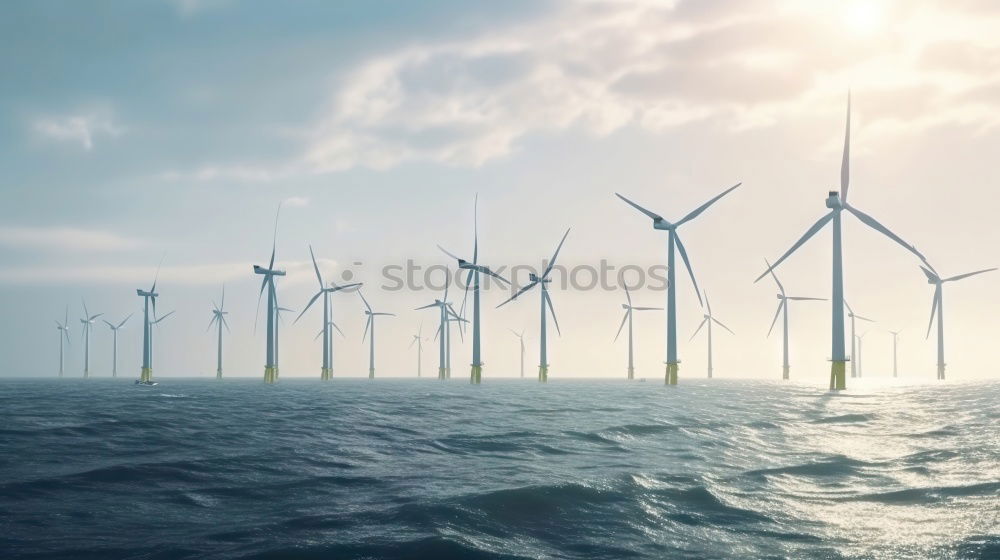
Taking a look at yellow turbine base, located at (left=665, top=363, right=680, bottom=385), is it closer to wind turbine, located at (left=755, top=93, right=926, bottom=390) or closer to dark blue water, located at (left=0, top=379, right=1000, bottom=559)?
wind turbine, located at (left=755, top=93, right=926, bottom=390)

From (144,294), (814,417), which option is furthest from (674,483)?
(144,294)

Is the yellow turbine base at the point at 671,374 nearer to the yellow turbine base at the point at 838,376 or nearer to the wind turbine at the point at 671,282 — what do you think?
the wind turbine at the point at 671,282

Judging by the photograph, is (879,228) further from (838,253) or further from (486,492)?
(486,492)

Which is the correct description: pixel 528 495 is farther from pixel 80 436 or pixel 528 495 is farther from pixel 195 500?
pixel 80 436

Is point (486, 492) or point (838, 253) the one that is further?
point (838, 253)

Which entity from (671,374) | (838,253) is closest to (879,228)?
(838,253)

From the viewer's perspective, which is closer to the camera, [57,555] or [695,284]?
[57,555]

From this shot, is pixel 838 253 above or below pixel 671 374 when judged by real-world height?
above
